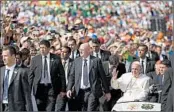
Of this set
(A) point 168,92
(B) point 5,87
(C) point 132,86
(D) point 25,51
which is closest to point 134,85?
(C) point 132,86

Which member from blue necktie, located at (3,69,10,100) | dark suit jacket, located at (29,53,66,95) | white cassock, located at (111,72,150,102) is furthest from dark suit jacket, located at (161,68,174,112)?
blue necktie, located at (3,69,10,100)

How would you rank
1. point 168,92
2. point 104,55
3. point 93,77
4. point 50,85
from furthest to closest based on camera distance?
point 104,55 → point 50,85 → point 93,77 → point 168,92

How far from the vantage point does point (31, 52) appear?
994 centimetres

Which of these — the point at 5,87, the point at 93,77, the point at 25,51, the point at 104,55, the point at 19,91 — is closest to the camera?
the point at 19,91

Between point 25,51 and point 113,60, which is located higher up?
point 25,51

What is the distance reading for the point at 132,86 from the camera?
9.19 m

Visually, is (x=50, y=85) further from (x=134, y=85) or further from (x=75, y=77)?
(x=134, y=85)

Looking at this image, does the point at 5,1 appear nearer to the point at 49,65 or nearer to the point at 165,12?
the point at 49,65

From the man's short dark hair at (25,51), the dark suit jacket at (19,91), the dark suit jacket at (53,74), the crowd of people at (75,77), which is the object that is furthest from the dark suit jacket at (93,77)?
the dark suit jacket at (19,91)

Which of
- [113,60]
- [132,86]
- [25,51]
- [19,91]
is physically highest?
[25,51]

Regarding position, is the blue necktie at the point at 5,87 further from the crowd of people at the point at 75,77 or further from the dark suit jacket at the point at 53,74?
the dark suit jacket at the point at 53,74

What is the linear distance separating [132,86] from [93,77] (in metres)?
0.65

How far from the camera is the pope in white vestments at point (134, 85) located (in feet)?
29.8

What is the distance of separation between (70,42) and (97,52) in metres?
0.51
